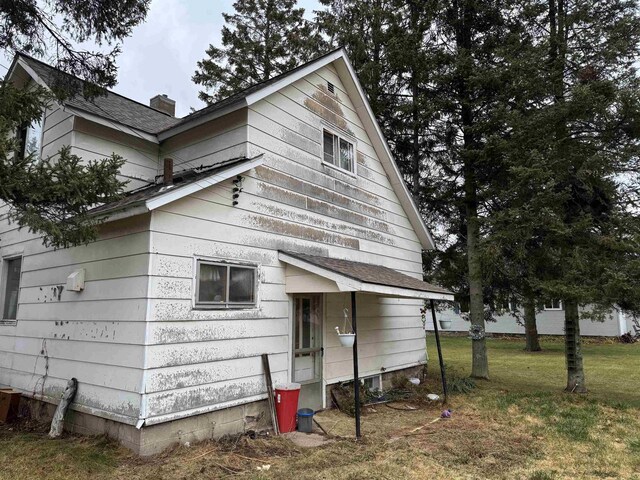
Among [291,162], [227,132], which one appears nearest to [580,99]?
[291,162]

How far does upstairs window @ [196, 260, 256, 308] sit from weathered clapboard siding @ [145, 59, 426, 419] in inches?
5.4

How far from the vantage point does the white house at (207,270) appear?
5.70 meters

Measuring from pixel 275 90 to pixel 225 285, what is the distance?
3.64m

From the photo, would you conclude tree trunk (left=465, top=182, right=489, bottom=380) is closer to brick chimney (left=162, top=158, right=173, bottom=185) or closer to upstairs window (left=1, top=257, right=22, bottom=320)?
brick chimney (left=162, top=158, right=173, bottom=185)

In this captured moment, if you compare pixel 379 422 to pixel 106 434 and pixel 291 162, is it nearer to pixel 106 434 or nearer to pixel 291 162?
pixel 106 434

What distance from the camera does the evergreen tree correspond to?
4762 mm

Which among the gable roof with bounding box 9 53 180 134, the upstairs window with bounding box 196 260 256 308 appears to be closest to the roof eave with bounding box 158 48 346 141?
the gable roof with bounding box 9 53 180 134

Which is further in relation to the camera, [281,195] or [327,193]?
[327,193]

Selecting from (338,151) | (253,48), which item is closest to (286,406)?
(338,151)

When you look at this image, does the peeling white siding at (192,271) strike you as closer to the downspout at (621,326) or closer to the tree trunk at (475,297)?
the tree trunk at (475,297)

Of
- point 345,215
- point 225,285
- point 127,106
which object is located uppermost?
point 127,106

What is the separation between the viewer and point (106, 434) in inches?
225

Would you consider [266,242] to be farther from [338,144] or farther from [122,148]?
[338,144]

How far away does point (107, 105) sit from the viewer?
8875mm
